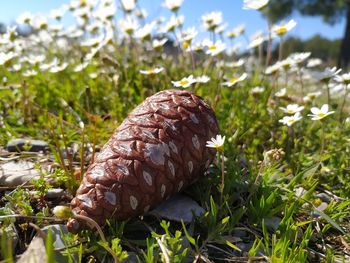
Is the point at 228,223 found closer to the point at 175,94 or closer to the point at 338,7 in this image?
the point at 175,94

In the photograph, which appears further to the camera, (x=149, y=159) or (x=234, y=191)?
(x=234, y=191)

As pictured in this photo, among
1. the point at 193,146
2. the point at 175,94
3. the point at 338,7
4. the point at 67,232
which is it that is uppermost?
the point at 175,94

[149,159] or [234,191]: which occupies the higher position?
[149,159]

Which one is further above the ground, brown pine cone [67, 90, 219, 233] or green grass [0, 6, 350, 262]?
brown pine cone [67, 90, 219, 233]

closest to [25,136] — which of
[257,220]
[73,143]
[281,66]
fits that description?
[73,143]

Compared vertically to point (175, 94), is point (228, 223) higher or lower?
lower

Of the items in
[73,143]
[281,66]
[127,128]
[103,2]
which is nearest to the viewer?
[127,128]

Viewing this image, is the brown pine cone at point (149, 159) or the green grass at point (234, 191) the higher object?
the brown pine cone at point (149, 159)

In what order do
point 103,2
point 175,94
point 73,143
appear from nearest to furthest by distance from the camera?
point 175,94
point 73,143
point 103,2
